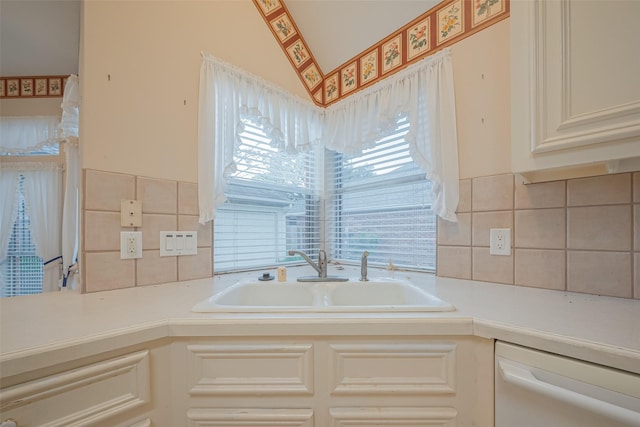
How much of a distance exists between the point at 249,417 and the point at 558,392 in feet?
2.46

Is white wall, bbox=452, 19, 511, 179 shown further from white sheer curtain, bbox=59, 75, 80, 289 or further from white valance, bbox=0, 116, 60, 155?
white valance, bbox=0, 116, 60, 155

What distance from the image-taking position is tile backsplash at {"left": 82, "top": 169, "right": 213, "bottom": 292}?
1.01 metres

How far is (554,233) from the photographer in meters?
1.01

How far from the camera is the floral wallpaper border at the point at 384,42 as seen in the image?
1.22m

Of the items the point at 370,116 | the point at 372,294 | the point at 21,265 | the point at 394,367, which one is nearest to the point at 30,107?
the point at 21,265

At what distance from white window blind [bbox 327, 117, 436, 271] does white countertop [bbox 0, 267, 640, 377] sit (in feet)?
1.80

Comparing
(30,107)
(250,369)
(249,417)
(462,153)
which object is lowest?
(249,417)

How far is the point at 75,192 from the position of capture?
1.57m

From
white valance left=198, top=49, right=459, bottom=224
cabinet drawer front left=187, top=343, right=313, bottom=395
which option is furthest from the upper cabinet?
cabinet drawer front left=187, top=343, right=313, bottom=395

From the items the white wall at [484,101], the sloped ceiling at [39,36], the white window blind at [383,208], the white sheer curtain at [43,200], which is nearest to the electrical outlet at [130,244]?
the sloped ceiling at [39,36]

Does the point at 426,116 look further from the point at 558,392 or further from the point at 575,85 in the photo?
the point at 558,392

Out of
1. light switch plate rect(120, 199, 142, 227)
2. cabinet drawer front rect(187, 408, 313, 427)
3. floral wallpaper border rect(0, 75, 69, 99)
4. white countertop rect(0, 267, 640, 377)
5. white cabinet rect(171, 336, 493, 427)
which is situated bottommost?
cabinet drawer front rect(187, 408, 313, 427)

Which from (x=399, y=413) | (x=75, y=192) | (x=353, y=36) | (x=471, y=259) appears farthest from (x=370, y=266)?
(x=75, y=192)

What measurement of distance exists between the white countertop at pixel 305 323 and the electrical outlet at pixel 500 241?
0.74 feet
